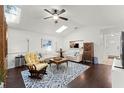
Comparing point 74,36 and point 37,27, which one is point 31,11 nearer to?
point 37,27

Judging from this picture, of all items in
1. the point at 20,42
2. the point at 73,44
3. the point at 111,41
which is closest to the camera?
the point at 20,42

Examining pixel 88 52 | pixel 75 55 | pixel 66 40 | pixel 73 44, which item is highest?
pixel 66 40

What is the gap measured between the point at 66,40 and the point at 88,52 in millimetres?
2310

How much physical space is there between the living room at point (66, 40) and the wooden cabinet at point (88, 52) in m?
0.06

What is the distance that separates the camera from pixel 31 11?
5148 millimetres

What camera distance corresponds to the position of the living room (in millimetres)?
4727

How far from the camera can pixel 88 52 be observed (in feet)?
27.6

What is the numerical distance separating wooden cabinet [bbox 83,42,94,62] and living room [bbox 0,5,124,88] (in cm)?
6

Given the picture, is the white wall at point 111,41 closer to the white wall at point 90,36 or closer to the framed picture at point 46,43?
the white wall at point 90,36

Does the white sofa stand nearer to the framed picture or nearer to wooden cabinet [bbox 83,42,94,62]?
wooden cabinet [bbox 83,42,94,62]

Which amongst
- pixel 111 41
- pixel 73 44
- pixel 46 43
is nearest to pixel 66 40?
pixel 73 44

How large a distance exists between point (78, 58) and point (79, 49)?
840mm

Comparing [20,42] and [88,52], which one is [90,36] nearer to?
[88,52]
